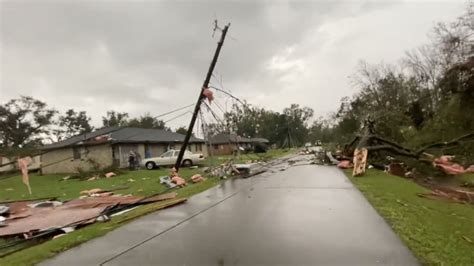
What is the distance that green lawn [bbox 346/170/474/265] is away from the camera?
5605 mm

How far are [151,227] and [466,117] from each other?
20796 millimetres

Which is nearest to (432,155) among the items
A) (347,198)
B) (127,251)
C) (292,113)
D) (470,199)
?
(470,199)

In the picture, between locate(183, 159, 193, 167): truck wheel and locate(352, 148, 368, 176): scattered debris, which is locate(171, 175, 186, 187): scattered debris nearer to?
locate(352, 148, 368, 176): scattered debris

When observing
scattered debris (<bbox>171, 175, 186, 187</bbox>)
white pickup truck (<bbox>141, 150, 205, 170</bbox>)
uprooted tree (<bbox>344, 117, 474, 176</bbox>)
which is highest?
white pickup truck (<bbox>141, 150, 205, 170</bbox>)

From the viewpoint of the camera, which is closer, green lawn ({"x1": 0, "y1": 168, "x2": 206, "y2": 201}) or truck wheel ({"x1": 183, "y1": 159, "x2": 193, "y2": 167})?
green lawn ({"x1": 0, "y1": 168, "x2": 206, "y2": 201})

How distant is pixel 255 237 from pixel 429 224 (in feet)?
11.6

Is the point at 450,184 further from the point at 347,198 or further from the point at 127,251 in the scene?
the point at 127,251

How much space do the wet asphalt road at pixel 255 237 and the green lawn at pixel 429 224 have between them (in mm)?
270

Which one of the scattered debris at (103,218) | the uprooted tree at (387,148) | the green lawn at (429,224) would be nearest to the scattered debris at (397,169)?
the uprooted tree at (387,148)

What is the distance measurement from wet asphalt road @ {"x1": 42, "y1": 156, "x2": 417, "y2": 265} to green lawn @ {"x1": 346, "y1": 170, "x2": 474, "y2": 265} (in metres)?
0.27

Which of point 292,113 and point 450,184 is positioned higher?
point 292,113

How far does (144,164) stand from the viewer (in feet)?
104

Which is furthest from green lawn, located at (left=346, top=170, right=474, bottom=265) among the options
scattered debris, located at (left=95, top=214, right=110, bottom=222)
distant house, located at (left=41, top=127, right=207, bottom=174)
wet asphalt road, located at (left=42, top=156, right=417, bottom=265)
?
distant house, located at (left=41, top=127, right=207, bottom=174)

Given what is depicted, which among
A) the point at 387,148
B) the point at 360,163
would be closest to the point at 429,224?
the point at 360,163
